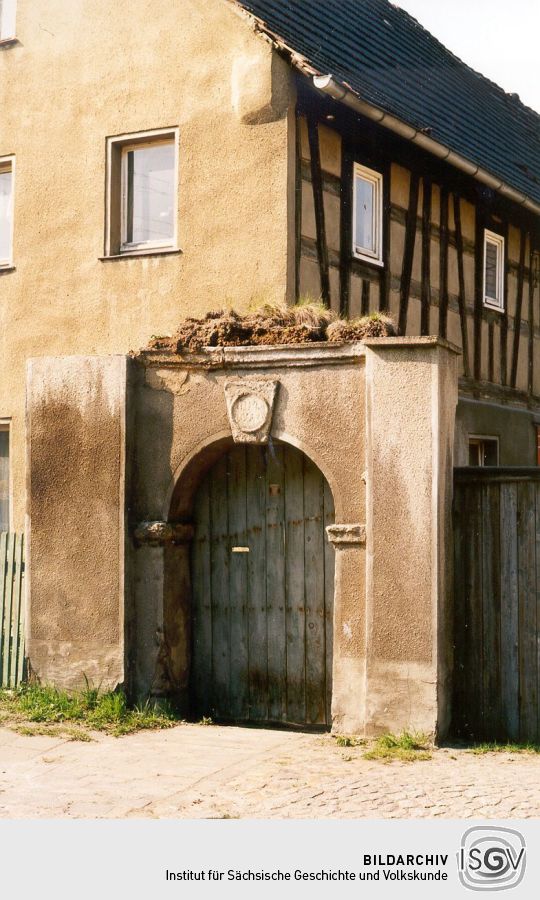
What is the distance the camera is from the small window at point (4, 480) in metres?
12.1

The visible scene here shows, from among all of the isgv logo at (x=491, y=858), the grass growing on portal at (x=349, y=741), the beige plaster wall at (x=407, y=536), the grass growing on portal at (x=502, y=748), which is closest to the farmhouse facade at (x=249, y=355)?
the beige plaster wall at (x=407, y=536)

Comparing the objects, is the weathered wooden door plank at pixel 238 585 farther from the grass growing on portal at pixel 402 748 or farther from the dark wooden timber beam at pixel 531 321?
the dark wooden timber beam at pixel 531 321

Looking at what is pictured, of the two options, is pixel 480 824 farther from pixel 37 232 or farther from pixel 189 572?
pixel 37 232

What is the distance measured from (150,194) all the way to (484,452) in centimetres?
559

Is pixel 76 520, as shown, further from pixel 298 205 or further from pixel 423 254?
pixel 423 254

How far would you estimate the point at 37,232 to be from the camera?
38.8 feet

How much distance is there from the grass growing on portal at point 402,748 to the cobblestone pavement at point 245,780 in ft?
0.31

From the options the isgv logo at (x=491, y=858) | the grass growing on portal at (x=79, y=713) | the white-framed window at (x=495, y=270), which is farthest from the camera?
the white-framed window at (x=495, y=270)

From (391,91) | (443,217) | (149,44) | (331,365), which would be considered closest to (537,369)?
(443,217)

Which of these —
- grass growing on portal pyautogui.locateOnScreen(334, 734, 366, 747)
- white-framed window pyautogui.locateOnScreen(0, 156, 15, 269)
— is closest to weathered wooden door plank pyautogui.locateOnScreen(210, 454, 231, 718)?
grass growing on portal pyautogui.locateOnScreen(334, 734, 366, 747)

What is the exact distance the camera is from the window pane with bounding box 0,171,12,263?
12320 millimetres

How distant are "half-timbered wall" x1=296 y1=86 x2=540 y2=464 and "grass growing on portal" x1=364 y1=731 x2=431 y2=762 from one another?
4.42m

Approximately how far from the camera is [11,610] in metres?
9.38

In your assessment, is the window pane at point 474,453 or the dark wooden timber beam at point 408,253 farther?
the window pane at point 474,453
